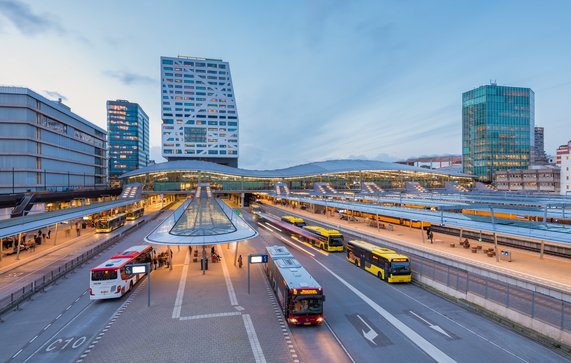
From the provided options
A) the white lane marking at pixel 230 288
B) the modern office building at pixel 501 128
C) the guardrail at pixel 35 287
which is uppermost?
the modern office building at pixel 501 128

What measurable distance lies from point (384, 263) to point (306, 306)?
969cm

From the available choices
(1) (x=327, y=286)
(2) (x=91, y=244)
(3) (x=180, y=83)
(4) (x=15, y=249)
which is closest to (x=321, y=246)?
(1) (x=327, y=286)

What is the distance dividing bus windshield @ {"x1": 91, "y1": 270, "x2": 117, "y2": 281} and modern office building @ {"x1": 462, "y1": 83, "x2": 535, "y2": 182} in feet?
441

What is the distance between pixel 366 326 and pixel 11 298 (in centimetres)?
1959

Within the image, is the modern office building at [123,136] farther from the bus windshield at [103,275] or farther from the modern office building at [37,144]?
the bus windshield at [103,275]

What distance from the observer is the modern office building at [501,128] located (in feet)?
390

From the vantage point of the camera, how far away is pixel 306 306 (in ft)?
48.2

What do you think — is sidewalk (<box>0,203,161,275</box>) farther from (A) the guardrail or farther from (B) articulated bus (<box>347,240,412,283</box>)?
(B) articulated bus (<box>347,240,412,283</box>)

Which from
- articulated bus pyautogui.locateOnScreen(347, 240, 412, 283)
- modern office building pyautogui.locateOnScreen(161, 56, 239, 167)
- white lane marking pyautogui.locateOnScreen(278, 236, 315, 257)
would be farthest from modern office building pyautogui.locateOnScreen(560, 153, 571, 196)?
modern office building pyautogui.locateOnScreen(161, 56, 239, 167)

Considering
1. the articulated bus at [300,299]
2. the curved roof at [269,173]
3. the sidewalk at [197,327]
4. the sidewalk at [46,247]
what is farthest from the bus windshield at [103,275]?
the curved roof at [269,173]

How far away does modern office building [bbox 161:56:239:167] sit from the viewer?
5404 inches

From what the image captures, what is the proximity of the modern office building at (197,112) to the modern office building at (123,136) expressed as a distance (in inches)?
2376

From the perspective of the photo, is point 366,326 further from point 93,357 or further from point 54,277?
point 54,277

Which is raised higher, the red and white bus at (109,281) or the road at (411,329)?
the red and white bus at (109,281)
